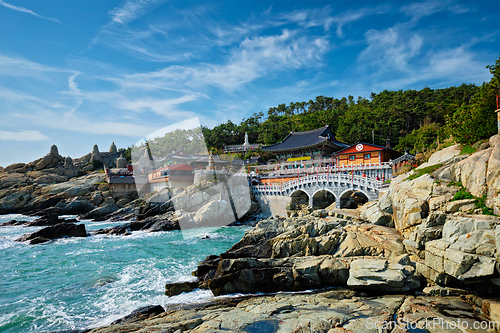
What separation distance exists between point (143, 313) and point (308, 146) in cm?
3492

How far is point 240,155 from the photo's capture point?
61.0 meters

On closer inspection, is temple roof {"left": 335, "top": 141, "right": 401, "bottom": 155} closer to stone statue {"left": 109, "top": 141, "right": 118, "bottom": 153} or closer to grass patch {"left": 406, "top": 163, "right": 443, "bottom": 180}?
grass patch {"left": 406, "top": 163, "right": 443, "bottom": 180}

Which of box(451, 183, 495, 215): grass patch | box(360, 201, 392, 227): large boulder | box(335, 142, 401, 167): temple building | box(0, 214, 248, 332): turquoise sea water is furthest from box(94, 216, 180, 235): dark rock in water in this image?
box(451, 183, 495, 215): grass patch

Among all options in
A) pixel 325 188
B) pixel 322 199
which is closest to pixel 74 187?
pixel 322 199

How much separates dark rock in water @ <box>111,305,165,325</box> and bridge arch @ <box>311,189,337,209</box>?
81.1ft

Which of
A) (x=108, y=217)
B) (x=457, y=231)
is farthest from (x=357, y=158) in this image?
(x=108, y=217)

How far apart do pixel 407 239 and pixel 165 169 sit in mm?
41229

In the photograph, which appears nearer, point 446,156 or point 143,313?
point 143,313

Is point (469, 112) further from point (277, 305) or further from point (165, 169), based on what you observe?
point (165, 169)

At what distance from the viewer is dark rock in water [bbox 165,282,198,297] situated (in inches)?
547

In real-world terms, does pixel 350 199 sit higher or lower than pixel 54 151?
lower

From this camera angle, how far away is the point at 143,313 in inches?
451

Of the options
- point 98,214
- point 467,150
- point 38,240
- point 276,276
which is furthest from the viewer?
point 98,214

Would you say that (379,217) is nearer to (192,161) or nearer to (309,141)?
(309,141)
